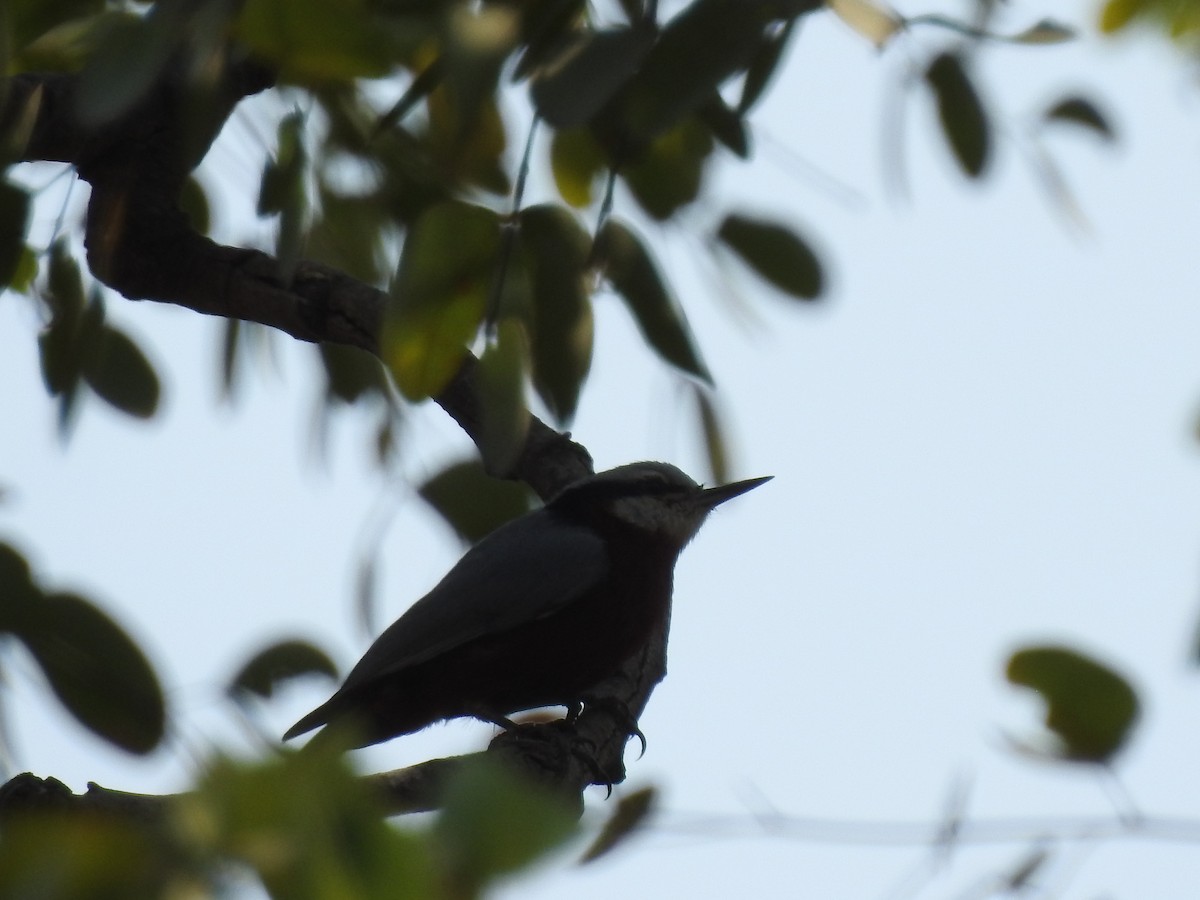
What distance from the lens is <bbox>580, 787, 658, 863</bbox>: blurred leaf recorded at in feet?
4.69

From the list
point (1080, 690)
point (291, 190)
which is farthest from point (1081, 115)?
point (291, 190)

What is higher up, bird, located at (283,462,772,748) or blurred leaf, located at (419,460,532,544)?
blurred leaf, located at (419,460,532,544)

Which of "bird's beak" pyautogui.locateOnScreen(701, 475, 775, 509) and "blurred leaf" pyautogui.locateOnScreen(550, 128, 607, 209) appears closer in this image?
"blurred leaf" pyautogui.locateOnScreen(550, 128, 607, 209)

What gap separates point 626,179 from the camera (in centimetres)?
224

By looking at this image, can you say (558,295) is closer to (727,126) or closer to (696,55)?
(727,126)

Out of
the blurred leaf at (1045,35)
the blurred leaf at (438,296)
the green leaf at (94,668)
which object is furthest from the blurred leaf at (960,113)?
the green leaf at (94,668)

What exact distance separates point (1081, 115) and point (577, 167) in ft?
2.70

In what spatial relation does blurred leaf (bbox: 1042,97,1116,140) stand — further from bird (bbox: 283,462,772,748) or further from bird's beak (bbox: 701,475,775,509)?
bird's beak (bbox: 701,475,775,509)

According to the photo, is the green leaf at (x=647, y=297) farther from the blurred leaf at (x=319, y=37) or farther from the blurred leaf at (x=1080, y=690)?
the blurred leaf at (x=1080, y=690)

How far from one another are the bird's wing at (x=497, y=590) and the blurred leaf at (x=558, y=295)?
1.45 m

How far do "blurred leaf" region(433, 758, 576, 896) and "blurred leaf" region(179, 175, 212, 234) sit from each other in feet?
8.74

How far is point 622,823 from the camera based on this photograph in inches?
56.4

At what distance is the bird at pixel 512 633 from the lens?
3506 millimetres

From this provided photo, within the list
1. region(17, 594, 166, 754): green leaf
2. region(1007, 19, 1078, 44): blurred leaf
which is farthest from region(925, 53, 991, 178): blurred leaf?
region(17, 594, 166, 754): green leaf
